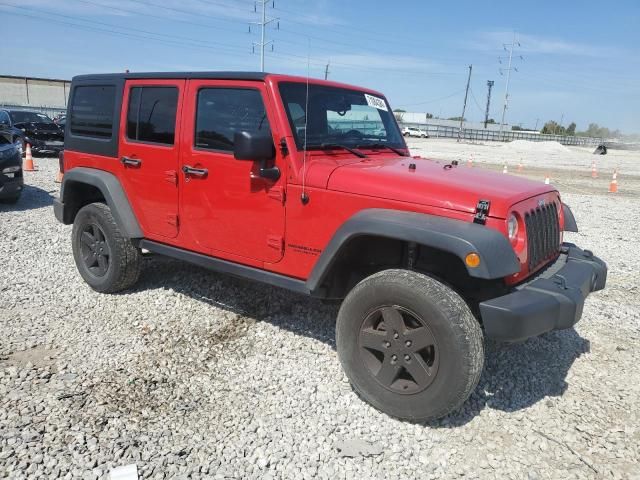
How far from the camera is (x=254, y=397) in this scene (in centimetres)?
334

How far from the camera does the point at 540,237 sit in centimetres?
334

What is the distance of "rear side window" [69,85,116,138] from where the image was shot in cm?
469

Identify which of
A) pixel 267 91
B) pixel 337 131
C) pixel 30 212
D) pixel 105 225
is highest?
pixel 267 91

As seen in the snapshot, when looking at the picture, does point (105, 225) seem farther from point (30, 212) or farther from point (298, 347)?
point (30, 212)

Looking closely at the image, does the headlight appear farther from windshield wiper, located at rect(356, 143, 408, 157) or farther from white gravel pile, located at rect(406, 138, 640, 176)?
white gravel pile, located at rect(406, 138, 640, 176)

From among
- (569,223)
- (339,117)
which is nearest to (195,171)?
(339,117)

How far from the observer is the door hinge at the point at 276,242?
3.58 meters

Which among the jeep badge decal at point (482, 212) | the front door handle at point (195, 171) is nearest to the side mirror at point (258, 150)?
the front door handle at point (195, 171)

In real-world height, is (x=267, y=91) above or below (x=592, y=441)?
above

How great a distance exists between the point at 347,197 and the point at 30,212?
740 centimetres

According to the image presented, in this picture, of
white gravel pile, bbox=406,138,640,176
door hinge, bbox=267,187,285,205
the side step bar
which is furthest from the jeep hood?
white gravel pile, bbox=406,138,640,176

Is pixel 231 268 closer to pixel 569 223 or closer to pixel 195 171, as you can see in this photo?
pixel 195 171

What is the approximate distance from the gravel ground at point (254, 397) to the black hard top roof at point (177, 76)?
2.00 m

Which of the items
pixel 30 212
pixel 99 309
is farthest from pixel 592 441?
pixel 30 212
